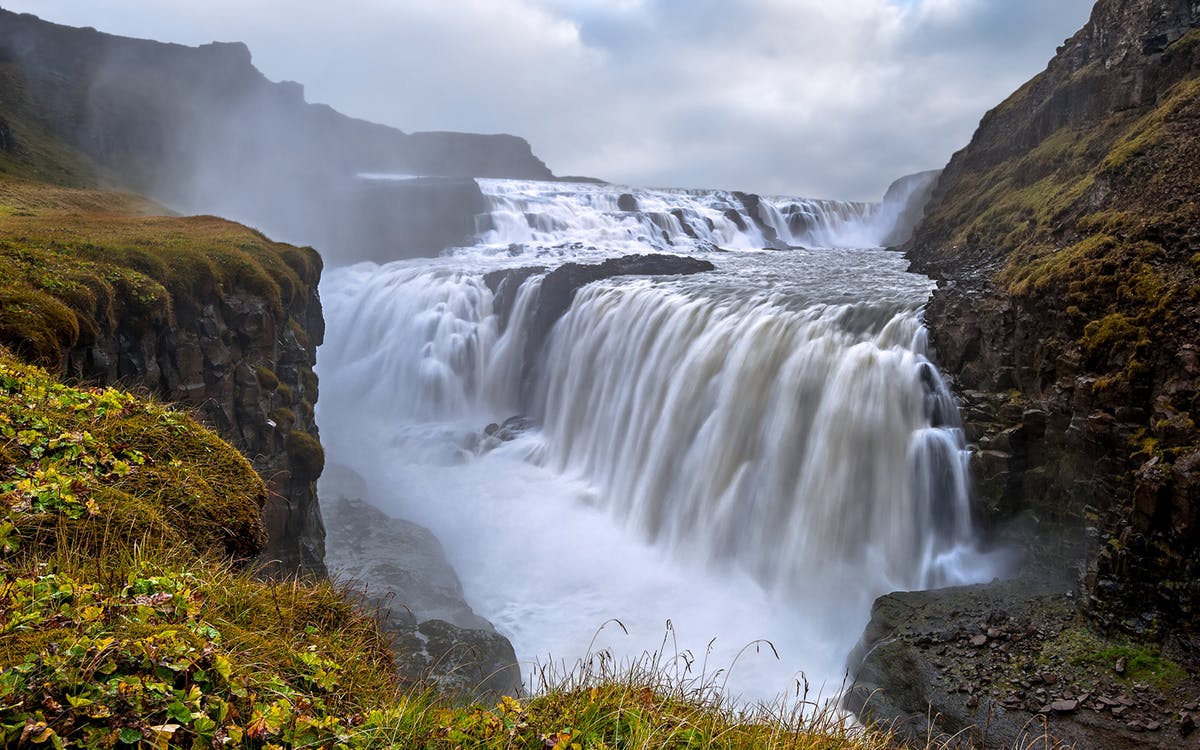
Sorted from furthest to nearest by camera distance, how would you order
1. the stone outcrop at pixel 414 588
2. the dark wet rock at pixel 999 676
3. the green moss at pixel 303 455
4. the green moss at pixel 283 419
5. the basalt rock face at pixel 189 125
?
the basalt rock face at pixel 189 125
the green moss at pixel 303 455
the green moss at pixel 283 419
the stone outcrop at pixel 414 588
the dark wet rock at pixel 999 676

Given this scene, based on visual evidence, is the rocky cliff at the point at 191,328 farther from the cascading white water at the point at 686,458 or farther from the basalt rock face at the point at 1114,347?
the basalt rock face at the point at 1114,347

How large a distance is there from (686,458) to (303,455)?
29.4 feet

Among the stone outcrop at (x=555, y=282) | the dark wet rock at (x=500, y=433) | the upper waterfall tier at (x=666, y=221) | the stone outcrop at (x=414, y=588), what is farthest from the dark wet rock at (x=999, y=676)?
the upper waterfall tier at (x=666, y=221)

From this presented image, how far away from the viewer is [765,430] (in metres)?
15.1

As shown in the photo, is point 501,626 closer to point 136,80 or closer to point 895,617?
point 895,617

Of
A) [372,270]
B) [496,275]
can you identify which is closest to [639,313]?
[496,275]

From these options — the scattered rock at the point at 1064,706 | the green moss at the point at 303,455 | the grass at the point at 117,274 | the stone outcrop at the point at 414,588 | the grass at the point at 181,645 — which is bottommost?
the stone outcrop at the point at 414,588

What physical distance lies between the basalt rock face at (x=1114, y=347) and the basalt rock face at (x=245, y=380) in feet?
38.5

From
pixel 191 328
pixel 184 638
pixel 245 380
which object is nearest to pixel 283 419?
pixel 245 380

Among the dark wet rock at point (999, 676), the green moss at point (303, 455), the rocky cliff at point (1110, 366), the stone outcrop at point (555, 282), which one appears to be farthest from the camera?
the stone outcrop at point (555, 282)

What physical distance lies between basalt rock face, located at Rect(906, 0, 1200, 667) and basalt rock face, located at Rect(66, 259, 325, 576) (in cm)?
1172

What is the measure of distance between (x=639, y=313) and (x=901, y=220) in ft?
159

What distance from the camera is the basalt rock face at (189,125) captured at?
53.4 metres

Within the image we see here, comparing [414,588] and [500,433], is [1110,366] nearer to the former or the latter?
[414,588]
